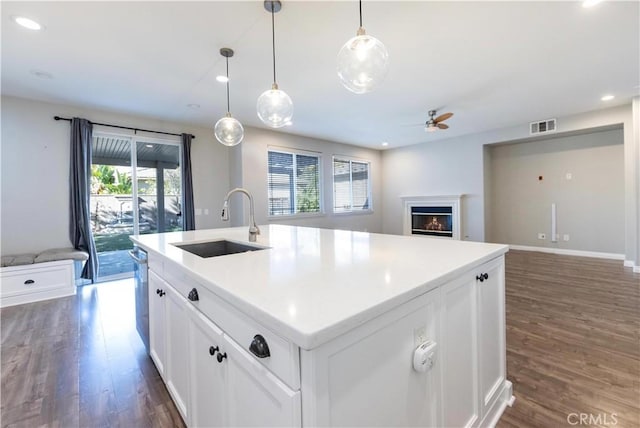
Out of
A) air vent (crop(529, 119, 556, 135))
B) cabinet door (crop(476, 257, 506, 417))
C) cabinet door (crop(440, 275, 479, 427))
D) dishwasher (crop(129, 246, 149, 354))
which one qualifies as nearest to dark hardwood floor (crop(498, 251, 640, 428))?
cabinet door (crop(476, 257, 506, 417))

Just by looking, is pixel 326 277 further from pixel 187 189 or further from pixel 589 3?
pixel 187 189

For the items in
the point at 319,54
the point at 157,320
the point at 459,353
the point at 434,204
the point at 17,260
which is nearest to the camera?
the point at 459,353

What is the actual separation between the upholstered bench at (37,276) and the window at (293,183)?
126 inches

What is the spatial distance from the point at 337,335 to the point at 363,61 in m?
1.48

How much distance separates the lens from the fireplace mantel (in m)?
6.36

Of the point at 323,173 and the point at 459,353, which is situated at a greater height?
the point at 323,173

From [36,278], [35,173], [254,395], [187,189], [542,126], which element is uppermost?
[542,126]

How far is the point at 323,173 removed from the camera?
6.68m

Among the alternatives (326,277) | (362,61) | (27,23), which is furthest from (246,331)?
(27,23)

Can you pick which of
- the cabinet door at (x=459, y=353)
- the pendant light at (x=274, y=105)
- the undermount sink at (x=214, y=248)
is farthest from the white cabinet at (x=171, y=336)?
the pendant light at (x=274, y=105)

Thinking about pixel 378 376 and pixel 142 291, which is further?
pixel 142 291

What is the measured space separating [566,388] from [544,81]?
3.56 metres

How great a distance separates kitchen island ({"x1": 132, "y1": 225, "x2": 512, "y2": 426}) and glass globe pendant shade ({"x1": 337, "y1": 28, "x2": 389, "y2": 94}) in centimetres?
100

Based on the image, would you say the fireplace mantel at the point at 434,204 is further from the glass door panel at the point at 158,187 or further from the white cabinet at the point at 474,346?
the glass door panel at the point at 158,187
